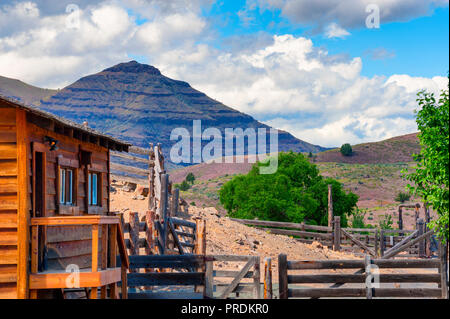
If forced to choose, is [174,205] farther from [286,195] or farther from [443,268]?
[286,195]

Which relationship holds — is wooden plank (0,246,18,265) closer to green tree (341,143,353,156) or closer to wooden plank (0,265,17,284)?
wooden plank (0,265,17,284)

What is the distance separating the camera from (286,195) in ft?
134

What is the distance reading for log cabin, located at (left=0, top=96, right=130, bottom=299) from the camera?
9992 millimetres

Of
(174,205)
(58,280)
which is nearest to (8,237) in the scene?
(58,280)

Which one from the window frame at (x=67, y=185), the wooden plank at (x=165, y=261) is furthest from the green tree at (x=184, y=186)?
the window frame at (x=67, y=185)

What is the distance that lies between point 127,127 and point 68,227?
613 feet

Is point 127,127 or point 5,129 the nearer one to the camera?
point 5,129

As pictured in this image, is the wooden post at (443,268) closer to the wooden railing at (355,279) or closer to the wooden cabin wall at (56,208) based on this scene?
the wooden railing at (355,279)

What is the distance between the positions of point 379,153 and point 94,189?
10155 cm

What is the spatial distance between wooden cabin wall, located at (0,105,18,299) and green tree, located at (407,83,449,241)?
7.72 m

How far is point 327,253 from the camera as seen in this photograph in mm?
32781

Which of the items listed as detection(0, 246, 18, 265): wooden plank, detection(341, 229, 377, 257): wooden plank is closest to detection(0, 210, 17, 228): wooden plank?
detection(0, 246, 18, 265): wooden plank
